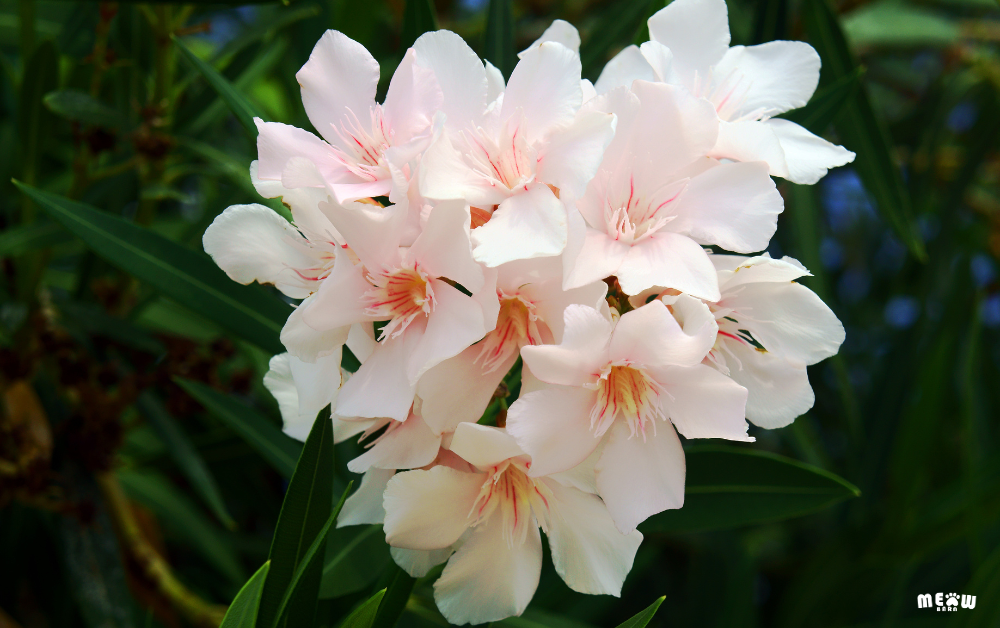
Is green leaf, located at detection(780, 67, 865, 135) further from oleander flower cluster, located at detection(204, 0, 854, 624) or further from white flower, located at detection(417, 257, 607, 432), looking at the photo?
white flower, located at detection(417, 257, 607, 432)

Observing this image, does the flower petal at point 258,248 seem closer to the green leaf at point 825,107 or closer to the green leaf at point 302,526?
the green leaf at point 302,526

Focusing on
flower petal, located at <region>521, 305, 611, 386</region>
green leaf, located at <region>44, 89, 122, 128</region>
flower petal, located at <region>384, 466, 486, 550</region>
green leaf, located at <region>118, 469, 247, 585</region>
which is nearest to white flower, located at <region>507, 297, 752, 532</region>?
flower petal, located at <region>521, 305, 611, 386</region>

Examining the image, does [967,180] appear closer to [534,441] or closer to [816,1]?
[816,1]

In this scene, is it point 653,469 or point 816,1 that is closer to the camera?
point 653,469

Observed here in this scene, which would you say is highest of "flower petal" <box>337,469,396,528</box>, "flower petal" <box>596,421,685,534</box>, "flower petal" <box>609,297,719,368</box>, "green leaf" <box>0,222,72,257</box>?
"green leaf" <box>0,222,72,257</box>

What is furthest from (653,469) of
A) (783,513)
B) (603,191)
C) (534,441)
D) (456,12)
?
(456,12)

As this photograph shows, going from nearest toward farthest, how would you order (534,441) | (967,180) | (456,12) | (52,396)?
(534,441) → (52,396) → (967,180) → (456,12)
